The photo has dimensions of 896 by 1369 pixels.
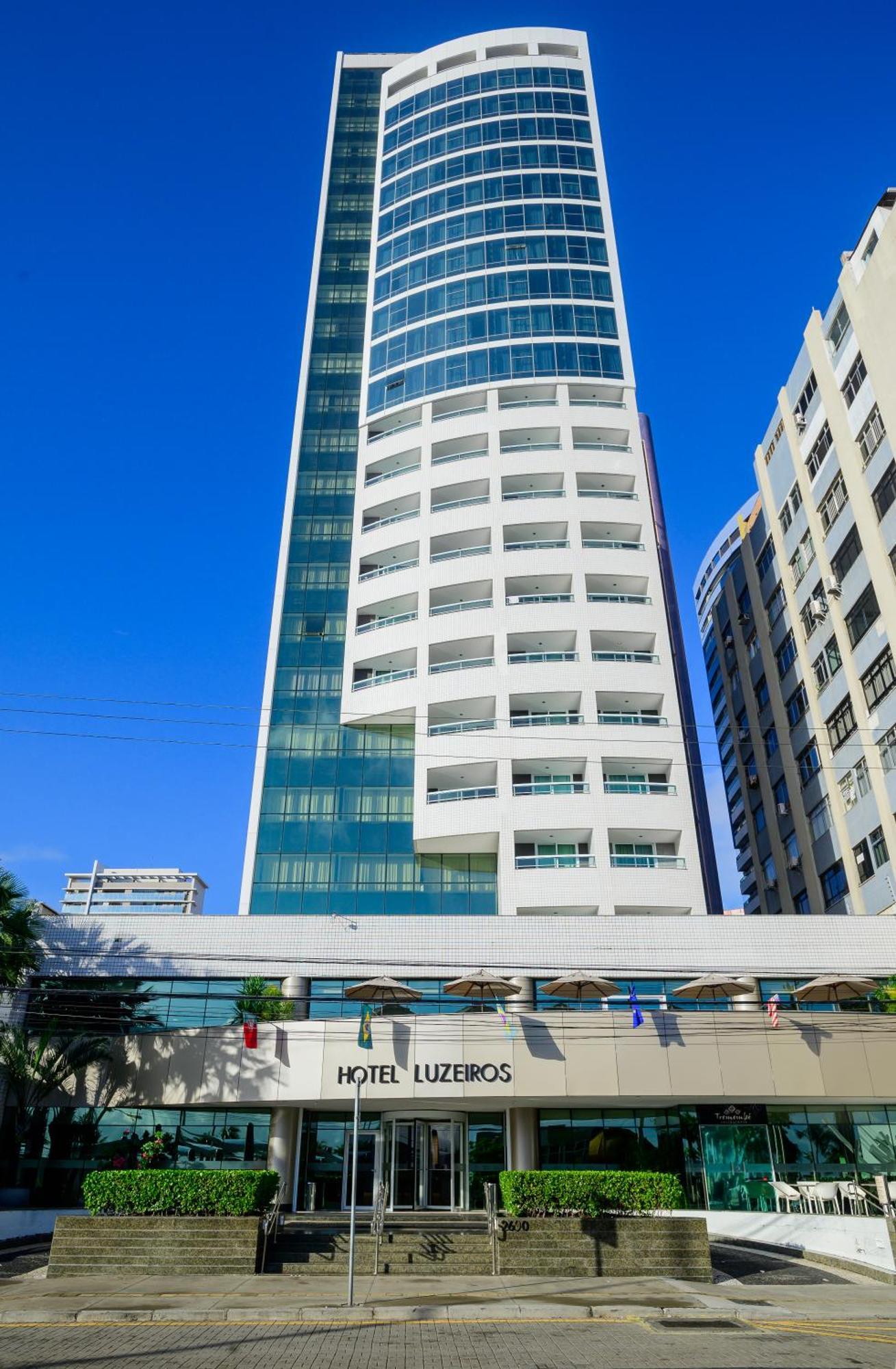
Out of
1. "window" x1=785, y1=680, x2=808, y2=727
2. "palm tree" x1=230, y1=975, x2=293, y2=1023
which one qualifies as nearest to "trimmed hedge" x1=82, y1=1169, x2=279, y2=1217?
"palm tree" x1=230, y1=975, x2=293, y2=1023

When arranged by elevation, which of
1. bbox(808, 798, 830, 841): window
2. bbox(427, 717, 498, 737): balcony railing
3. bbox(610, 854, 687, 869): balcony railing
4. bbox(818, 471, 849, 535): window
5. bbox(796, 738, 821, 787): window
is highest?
bbox(818, 471, 849, 535): window

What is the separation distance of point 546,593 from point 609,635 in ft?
16.2

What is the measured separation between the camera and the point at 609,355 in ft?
193

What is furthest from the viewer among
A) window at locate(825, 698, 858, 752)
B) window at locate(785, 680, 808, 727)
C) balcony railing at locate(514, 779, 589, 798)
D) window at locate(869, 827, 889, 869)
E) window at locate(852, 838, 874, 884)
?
window at locate(785, 680, 808, 727)

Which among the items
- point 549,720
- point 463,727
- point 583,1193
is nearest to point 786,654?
point 549,720

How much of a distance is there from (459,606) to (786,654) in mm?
23896

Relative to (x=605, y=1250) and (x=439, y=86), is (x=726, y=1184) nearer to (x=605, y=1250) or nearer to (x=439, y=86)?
(x=605, y=1250)

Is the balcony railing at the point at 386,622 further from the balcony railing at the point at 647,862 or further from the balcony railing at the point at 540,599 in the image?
the balcony railing at the point at 647,862

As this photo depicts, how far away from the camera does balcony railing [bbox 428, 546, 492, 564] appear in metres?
52.3

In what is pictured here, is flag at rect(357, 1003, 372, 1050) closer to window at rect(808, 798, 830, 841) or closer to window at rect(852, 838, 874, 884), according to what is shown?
window at rect(852, 838, 874, 884)

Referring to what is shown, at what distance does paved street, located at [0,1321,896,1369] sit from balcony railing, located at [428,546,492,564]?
40127 mm

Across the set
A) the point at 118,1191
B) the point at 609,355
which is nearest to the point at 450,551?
the point at 609,355

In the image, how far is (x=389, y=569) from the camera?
54.5 meters

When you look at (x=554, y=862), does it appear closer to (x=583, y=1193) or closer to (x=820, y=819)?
(x=820, y=819)
